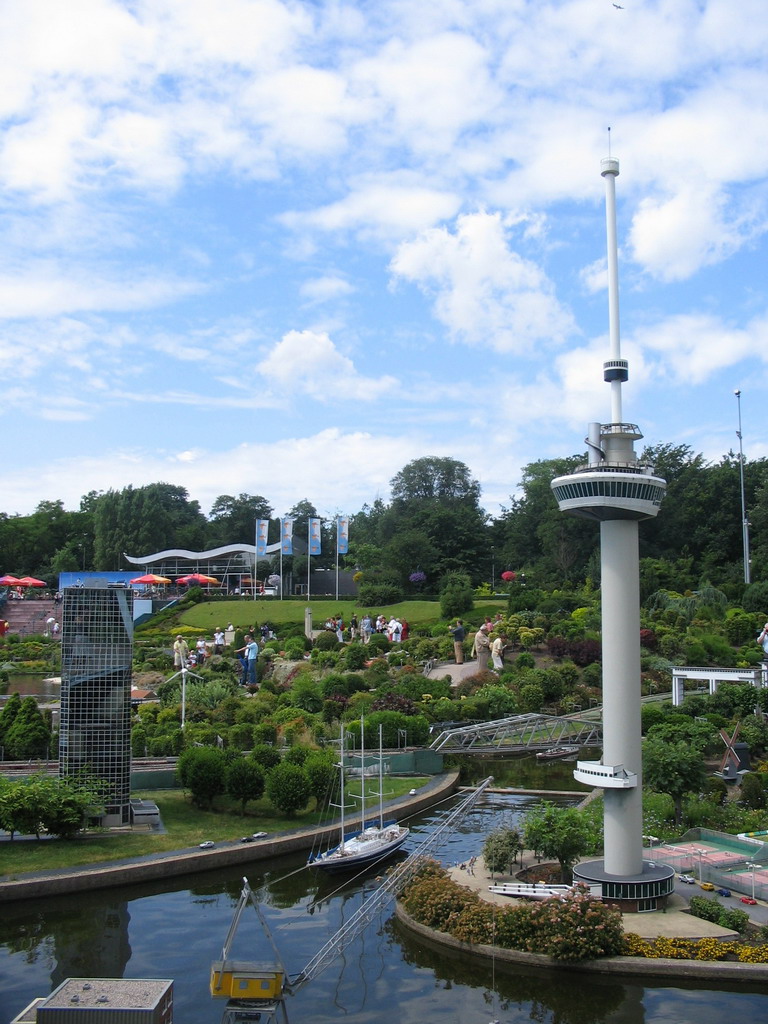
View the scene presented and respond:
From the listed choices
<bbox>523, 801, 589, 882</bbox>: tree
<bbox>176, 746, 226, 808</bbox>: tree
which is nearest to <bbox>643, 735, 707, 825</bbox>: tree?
<bbox>523, 801, 589, 882</bbox>: tree

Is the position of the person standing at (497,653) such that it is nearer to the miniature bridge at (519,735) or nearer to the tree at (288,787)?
the miniature bridge at (519,735)

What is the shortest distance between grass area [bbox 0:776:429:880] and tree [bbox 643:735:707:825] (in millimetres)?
7317

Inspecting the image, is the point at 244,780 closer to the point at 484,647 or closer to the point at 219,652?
the point at 484,647

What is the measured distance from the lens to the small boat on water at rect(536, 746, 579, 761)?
31266 millimetres

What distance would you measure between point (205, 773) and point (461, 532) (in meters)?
49.9

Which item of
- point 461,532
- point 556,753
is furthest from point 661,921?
point 461,532

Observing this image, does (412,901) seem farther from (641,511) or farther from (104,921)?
(641,511)

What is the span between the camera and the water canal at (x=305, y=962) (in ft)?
43.9

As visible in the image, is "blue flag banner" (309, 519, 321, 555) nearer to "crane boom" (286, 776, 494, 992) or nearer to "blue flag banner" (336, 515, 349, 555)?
A: "blue flag banner" (336, 515, 349, 555)

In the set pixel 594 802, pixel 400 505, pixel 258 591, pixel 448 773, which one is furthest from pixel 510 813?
pixel 400 505

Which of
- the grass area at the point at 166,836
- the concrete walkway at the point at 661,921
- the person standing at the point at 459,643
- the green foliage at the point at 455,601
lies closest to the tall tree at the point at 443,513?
the green foliage at the point at 455,601

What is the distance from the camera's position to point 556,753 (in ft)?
103

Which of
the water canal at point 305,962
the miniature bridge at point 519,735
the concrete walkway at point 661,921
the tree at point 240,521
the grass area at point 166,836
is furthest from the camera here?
the tree at point 240,521

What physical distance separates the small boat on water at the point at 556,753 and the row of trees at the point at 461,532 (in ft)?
83.2
